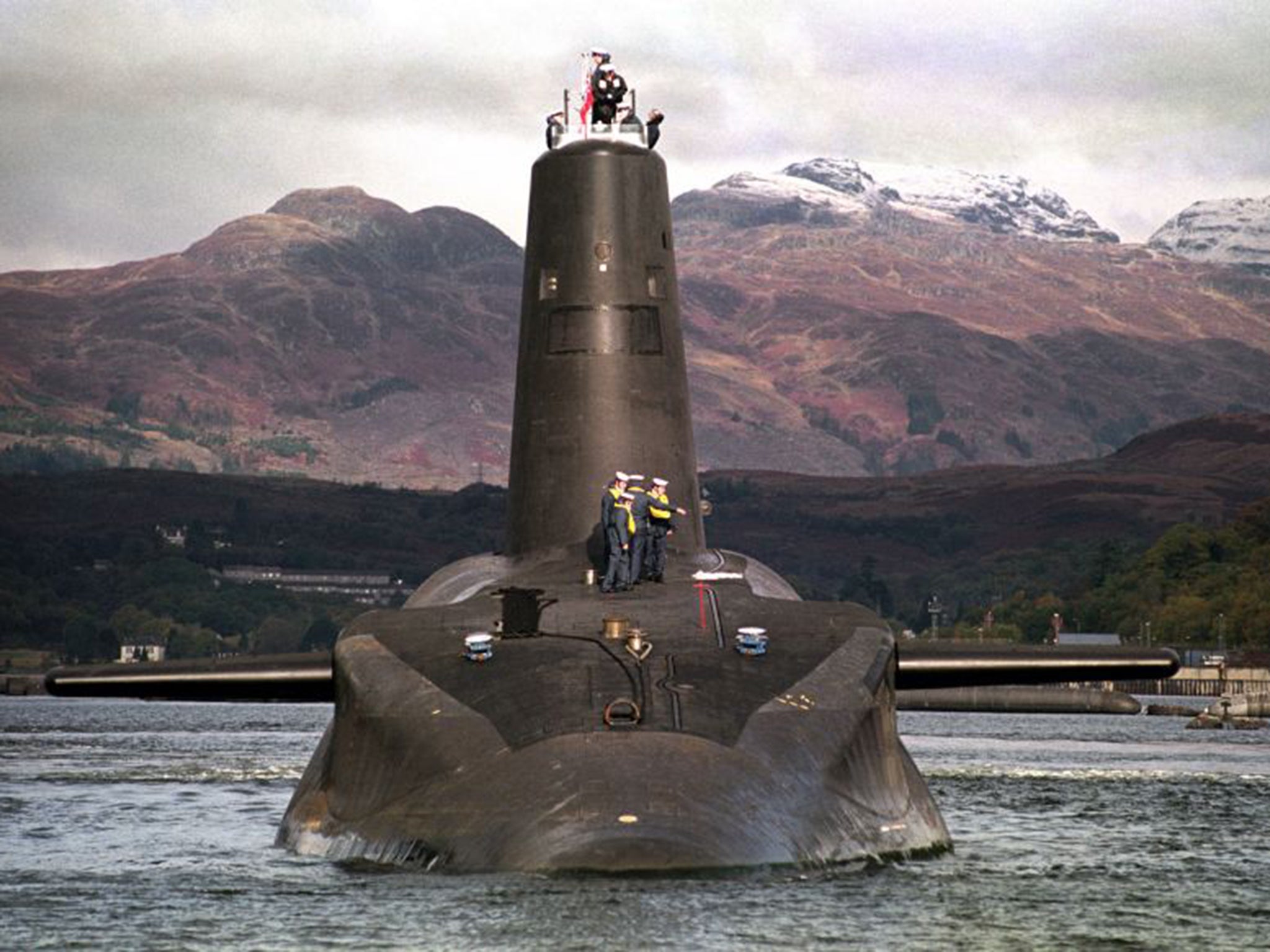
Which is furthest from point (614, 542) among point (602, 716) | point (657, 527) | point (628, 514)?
point (602, 716)

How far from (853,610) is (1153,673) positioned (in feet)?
14.0

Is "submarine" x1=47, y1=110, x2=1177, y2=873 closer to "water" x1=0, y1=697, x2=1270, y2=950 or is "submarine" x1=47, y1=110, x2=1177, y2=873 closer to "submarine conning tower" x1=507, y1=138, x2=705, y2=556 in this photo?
"submarine conning tower" x1=507, y1=138, x2=705, y2=556

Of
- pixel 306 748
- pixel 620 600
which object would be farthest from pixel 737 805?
pixel 306 748

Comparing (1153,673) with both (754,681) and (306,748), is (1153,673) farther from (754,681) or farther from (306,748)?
(306,748)

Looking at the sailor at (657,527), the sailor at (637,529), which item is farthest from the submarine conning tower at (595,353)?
the sailor at (637,529)

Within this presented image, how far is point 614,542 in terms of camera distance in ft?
118

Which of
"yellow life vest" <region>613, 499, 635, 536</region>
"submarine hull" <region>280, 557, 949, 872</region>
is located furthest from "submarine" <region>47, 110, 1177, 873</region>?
"yellow life vest" <region>613, 499, 635, 536</region>

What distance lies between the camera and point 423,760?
28500 mm

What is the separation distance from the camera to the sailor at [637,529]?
35969mm

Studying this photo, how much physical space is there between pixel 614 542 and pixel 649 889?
11.8 meters

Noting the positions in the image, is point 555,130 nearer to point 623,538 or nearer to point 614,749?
point 623,538

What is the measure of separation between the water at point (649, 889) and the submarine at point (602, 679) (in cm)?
45

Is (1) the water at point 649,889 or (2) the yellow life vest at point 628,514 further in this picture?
(2) the yellow life vest at point 628,514

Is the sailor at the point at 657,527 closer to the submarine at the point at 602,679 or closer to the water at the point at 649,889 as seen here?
the submarine at the point at 602,679
